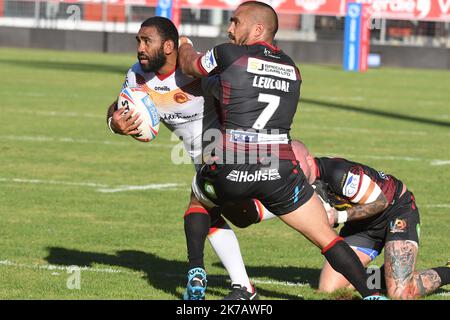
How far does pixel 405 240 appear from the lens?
28.5 feet

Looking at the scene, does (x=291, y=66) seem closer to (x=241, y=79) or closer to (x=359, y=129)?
(x=241, y=79)

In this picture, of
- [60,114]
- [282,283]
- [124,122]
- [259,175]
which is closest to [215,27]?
[60,114]

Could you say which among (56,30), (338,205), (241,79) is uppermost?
(241,79)

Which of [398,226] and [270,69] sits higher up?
[270,69]

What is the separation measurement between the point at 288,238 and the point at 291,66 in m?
3.87

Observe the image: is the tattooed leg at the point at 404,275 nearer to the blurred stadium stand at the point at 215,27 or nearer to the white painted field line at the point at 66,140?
the white painted field line at the point at 66,140

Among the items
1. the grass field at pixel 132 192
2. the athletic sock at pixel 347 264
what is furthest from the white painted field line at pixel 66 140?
the athletic sock at pixel 347 264

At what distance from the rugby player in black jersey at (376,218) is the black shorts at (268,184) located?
623 mm

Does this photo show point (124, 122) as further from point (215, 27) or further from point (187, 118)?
point (215, 27)

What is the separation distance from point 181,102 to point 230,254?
3.91 ft

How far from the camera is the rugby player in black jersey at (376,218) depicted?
8.36m

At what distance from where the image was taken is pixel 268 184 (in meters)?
7.43

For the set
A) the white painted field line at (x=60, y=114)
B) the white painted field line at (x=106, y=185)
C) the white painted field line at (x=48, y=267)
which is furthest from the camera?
the white painted field line at (x=60, y=114)

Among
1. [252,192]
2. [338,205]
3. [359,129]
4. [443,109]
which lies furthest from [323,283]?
[443,109]
